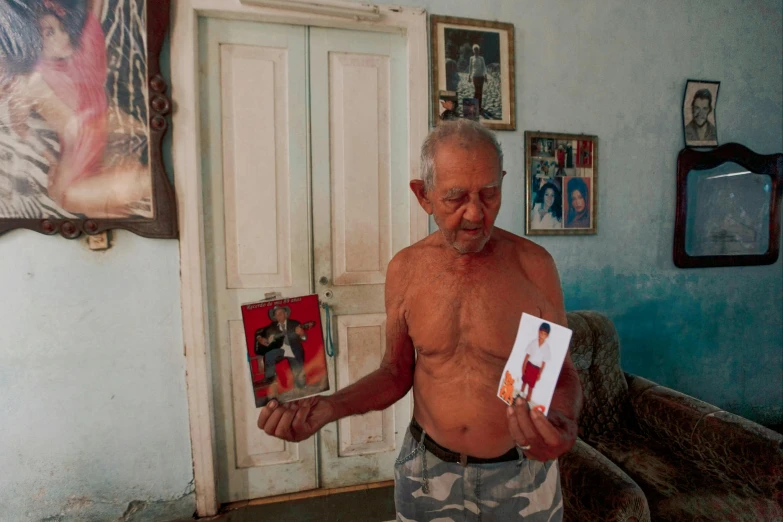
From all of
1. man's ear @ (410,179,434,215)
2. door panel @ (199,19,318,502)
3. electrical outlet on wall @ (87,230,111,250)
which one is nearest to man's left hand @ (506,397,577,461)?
man's ear @ (410,179,434,215)

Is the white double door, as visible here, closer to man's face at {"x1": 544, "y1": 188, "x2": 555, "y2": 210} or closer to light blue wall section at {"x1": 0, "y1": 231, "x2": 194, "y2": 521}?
light blue wall section at {"x1": 0, "y1": 231, "x2": 194, "y2": 521}

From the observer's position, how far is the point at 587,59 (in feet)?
7.97

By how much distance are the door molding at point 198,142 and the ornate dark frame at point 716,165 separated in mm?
1853

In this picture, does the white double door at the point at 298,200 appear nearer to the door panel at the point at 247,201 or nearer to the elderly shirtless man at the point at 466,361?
the door panel at the point at 247,201

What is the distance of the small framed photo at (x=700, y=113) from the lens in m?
2.59

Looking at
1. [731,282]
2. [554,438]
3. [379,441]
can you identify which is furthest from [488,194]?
[731,282]

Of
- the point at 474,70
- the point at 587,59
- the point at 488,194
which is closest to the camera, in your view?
the point at 488,194

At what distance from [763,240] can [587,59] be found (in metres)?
1.93

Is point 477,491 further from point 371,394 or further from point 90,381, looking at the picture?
point 90,381

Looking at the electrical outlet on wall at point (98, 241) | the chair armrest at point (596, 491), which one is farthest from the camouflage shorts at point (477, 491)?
the electrical outlet on wall at point (98, 241)

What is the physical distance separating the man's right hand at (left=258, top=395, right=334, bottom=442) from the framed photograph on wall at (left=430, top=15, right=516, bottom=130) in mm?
1783

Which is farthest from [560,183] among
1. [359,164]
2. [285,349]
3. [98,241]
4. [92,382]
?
[92,382]

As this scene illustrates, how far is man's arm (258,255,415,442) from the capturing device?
102 cm

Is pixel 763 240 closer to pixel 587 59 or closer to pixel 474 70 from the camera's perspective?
pixel 587 59
